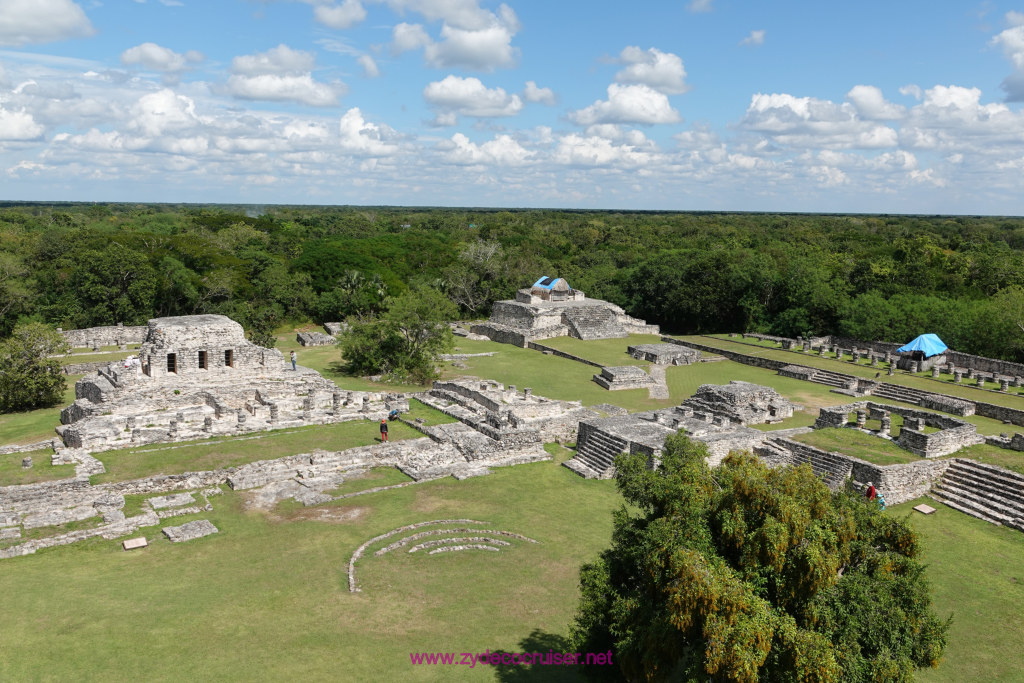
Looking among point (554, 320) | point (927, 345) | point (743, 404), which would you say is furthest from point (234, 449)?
point (927, 345)

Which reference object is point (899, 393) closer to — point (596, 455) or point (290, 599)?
point (596, 455)

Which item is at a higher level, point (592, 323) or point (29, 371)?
point (592, 323)

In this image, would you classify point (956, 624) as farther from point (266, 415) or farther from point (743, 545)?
point (266, 415)

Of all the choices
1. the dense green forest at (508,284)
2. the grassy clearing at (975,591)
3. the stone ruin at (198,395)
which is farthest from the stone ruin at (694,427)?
the dense green forest at (508,284)

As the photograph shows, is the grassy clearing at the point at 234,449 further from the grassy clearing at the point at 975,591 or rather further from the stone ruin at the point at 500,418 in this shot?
the grassy clearing at the point at 975,591

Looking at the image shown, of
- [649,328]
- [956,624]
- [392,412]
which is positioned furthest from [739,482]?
[649,328]

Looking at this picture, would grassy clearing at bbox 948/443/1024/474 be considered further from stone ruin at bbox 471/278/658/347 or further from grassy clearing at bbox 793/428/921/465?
stone ruin at bbox 471/278/658/347
